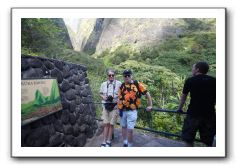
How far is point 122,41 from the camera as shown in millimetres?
4516

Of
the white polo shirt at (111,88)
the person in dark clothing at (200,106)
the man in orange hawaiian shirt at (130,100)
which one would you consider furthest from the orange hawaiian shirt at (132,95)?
the person in dark clothing at (200,106)

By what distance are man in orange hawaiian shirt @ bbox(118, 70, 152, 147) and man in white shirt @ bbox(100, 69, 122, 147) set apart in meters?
0.17

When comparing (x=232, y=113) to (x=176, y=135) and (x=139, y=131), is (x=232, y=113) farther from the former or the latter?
(x=139, y=131)

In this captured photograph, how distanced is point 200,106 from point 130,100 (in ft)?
2.39

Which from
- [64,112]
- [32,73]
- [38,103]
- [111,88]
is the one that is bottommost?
[64,112]

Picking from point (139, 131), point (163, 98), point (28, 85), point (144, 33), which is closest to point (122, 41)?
point (144, 33)

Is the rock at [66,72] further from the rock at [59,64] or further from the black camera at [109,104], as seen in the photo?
the black camera at [109,104]

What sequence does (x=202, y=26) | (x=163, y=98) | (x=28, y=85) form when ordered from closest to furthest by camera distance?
(x=28, y=85) < (x=202, y=26) < (x=163, y=98)

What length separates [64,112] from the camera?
3426 millimetres

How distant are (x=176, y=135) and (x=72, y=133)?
121 cm

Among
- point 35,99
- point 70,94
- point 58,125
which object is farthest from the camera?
point 70,94

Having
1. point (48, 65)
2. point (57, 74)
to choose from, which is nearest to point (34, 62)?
point (48, 65)

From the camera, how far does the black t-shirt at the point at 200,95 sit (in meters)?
3.03

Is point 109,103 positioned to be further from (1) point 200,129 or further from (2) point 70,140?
(1) point 200,129
